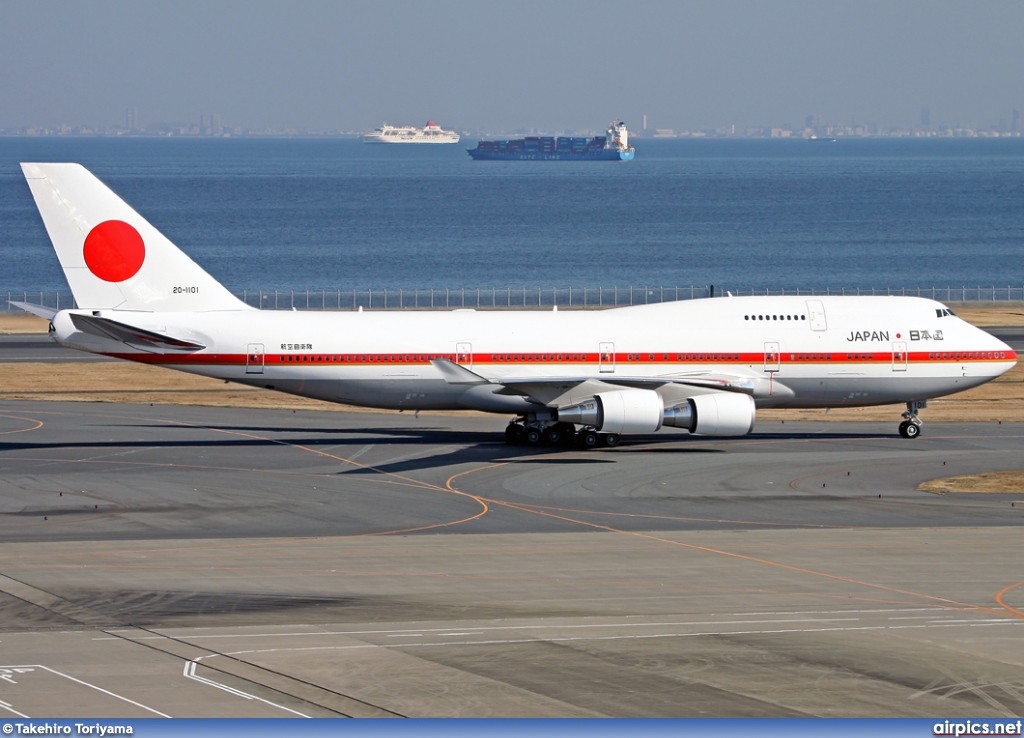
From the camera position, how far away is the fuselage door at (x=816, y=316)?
54000 mm

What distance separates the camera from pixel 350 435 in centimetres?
5666

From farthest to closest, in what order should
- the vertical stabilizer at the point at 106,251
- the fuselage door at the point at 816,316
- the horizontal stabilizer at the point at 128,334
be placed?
the fuselage door at the point at 816,316, the vertical stabilizer at the point at 106,251, the horizontal stabilizer at the point at 128,334

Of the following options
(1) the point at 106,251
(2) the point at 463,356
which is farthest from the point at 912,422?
(1) the point at 106,251

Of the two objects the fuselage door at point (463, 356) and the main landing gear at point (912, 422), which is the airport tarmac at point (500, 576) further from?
the fuselage door at point (463, 356)

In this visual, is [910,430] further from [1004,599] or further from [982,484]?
[1004,599]

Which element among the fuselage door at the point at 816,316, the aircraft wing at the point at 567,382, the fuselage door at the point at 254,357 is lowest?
the aircraft wing at the point at 567,382

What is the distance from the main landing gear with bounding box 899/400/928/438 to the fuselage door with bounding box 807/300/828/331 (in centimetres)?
547

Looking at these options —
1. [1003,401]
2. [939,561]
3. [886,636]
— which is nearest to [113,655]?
[886,636]

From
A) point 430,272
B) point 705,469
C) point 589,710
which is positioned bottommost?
point 589,710

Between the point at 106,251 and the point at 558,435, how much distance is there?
1918cm

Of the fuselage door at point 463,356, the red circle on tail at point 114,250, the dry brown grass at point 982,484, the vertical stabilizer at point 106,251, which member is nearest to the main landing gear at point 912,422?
the dry brown grass at point 982,484

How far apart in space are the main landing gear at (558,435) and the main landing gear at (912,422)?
12491 millimetres

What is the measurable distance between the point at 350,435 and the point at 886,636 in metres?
32.7

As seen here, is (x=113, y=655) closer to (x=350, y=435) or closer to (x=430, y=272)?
(x=350, y=435)
